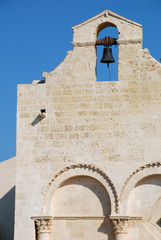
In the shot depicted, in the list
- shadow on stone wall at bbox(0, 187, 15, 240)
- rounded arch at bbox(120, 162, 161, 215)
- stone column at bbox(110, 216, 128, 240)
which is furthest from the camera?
shadow on stone wall at bbox(0, 187, 15, 240)

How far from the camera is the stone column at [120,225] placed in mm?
13477

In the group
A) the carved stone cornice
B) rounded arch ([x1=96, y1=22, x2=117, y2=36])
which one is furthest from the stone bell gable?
the carved stone cornice

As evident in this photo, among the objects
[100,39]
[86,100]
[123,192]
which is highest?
[100,39]

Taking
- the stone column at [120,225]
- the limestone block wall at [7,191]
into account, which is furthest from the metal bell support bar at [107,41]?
the limestone block wall at [7,191]

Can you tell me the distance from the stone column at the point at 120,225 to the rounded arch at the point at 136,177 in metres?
0.22

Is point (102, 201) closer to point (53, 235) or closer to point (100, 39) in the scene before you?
point (53, 235)

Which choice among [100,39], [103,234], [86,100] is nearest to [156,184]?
[103,234]

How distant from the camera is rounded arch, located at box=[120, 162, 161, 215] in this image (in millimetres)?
13672

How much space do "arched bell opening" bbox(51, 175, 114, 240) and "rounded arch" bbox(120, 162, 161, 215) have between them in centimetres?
37

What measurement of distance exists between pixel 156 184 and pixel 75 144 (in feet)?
6.87

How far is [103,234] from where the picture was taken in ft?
45.0

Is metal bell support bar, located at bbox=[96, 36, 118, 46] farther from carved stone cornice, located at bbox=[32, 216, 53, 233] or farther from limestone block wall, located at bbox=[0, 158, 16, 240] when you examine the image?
limestone block wall, located at bbox=[0, 158, 16, 240]

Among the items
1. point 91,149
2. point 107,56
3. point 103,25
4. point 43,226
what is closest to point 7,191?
point 43,226

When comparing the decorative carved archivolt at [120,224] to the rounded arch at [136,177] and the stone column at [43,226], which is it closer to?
the rounded arch at [136,177]
